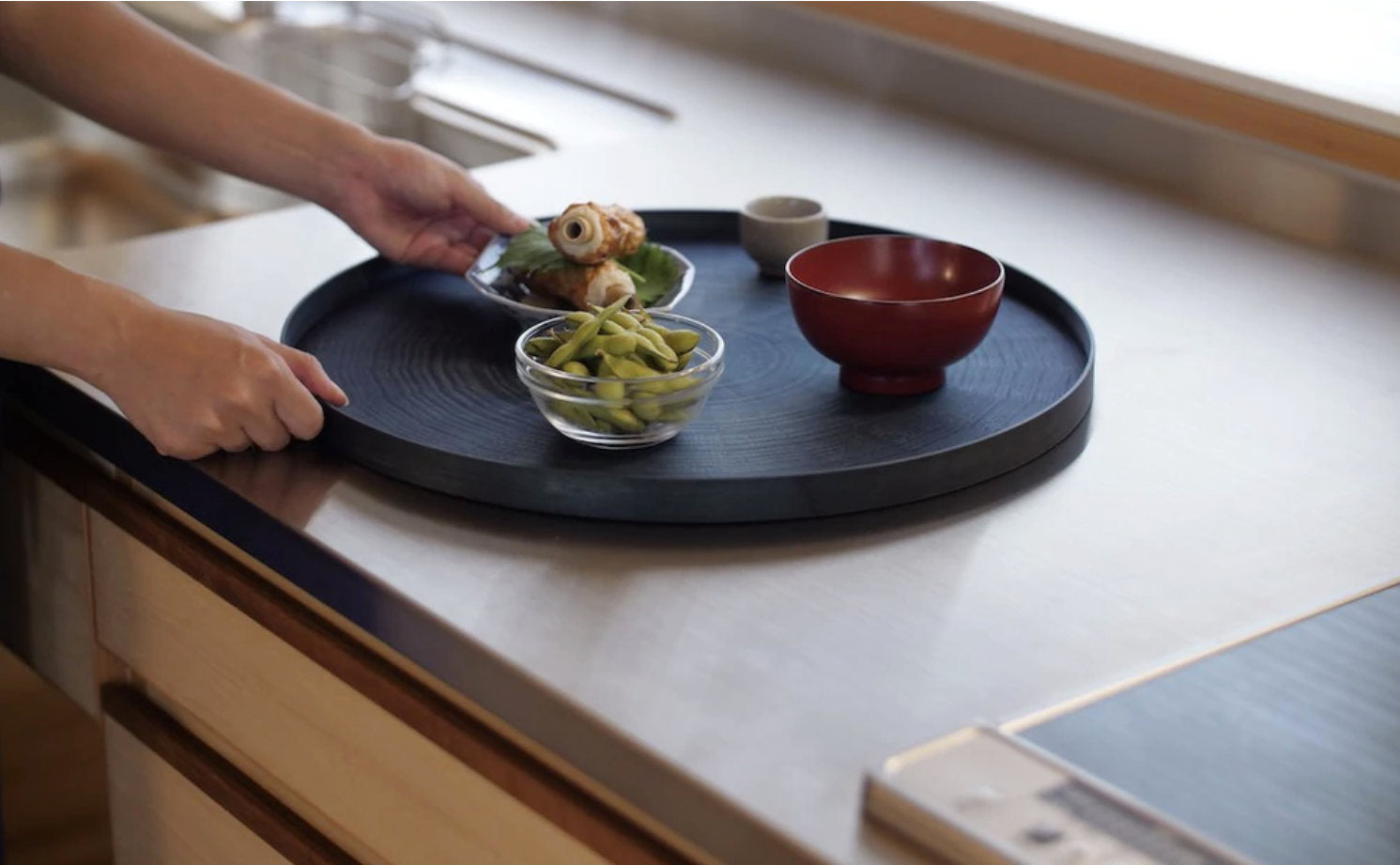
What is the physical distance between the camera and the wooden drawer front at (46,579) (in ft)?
3.69

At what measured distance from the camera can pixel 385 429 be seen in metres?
0.94

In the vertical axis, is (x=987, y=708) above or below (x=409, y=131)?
above

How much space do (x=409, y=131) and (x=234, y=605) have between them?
1.02 metres

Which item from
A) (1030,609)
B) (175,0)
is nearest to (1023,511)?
(1030,609)

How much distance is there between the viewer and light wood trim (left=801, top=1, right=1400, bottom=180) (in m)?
1.34

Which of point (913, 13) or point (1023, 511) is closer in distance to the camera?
point (1023, 511)

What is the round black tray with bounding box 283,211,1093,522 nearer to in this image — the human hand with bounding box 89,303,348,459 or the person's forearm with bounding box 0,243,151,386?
the human hand with bounding box 89,303,348,459

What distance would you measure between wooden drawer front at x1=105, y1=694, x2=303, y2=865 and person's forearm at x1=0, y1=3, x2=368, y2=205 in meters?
0.43

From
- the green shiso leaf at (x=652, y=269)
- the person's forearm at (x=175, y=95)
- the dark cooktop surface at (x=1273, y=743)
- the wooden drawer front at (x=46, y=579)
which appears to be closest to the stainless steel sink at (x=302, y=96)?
the person's forearm at (x=175, y=95)

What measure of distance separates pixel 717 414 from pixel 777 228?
0.83 feet

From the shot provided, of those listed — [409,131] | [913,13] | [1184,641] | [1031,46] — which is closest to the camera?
[1184,641]

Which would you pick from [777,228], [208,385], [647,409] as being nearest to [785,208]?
[777,228]

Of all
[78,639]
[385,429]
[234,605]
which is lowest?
[78,639]

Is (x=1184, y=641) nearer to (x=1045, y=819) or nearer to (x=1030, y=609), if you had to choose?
(x=1030, y=609)
